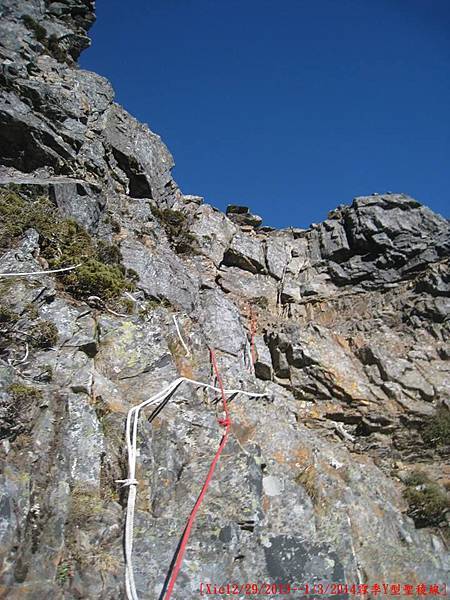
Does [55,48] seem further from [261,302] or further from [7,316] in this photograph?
[7,316]

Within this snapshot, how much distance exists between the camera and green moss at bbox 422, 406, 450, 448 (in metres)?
14.7

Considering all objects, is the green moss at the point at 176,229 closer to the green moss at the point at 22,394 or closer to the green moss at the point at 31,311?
the green moss at the point at 31,311

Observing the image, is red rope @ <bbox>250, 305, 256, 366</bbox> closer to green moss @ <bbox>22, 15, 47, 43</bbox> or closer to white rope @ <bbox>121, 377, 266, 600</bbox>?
white rope @ <bbox>121, 377, 266, 600</bbox>

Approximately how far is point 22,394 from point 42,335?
1.73 metres

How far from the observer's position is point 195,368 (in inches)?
384

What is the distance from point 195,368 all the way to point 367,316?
45.6 feet

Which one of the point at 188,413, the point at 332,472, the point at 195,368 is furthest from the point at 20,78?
the point at 332,472

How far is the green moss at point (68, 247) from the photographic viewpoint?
31.4ft

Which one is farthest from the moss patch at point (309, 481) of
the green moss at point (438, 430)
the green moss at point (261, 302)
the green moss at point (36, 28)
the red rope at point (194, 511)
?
the green moss at point (36, 28)

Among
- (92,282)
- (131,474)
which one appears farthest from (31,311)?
(131,474)

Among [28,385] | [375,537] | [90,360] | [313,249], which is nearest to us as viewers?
[28,385]

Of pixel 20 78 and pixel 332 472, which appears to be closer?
pixel 332 472

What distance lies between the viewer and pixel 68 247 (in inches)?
421

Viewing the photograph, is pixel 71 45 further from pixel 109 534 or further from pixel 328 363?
pixel 109 534
